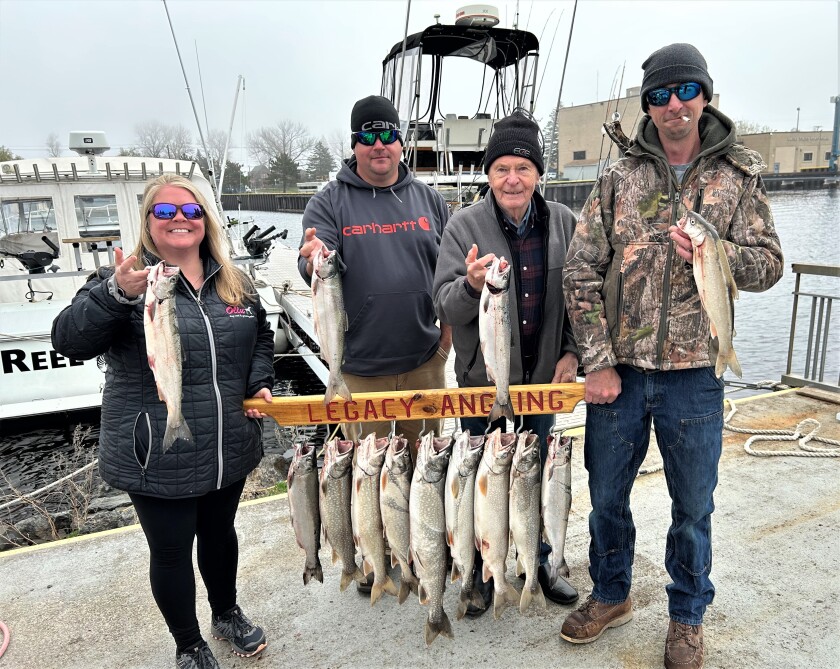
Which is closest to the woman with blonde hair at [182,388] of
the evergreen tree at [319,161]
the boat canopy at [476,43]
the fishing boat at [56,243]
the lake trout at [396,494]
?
the lake trout at [396,494]

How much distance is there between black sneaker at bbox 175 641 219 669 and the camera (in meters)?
2.69

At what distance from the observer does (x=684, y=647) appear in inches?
105

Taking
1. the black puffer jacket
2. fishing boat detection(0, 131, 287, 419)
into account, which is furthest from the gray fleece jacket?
fishing boat detection(0, 131, 287, 419)

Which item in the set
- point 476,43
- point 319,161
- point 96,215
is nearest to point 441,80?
point 476,43

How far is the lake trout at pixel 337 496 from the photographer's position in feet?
8.86

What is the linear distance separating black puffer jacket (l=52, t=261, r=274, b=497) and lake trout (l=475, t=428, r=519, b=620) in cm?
111

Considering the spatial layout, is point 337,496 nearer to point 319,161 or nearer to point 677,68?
point 677,68

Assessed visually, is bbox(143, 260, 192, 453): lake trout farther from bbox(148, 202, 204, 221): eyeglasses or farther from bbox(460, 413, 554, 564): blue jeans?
bbox(460, 413, 554, 564): blue jeans

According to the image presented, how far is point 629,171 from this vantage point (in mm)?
2604

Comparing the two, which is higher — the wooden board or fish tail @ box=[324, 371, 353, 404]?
fish tail @ box=[324, 371, 353, 404]

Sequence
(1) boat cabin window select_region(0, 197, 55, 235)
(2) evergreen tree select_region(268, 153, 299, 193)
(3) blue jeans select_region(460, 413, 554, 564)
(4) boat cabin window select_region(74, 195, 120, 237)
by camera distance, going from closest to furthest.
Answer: (3) blue jeans select_region(460, 413, 554, 564), (1) boat cabin window select_region(0, 197, 55, 235), (4) boat cabin window select_region(74, 195, 120, 237), (2) evergreen tree select_region(268, 153, 299, 193)

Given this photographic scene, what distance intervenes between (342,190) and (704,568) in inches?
106

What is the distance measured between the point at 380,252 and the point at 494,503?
1535 mm

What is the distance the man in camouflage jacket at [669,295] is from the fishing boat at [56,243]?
7406mm
